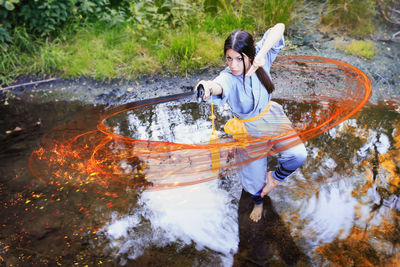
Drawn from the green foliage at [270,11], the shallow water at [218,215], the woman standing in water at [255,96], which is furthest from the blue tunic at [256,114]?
the green foliage at [270,11]

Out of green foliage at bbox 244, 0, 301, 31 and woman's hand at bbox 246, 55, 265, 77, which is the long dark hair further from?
green foliage at bbox 244, 0, 301, 31

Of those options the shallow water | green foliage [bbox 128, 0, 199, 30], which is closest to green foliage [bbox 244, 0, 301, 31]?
green foliage [bbox 128, 0, 199, 30]

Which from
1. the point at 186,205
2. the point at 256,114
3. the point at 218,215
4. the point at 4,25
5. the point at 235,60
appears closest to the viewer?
the point at 235,60

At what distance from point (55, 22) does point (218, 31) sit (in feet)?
9.49

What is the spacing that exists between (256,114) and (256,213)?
3.16ft

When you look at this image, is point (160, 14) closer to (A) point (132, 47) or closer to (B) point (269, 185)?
(A) point (132, 47)

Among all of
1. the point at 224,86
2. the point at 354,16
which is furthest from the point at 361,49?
the point at 224,86

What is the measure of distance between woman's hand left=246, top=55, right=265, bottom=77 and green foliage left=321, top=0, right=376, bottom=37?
4143 mm

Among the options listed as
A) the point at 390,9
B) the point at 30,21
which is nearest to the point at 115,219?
the point at 30,21

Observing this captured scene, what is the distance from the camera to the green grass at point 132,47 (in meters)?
5.04

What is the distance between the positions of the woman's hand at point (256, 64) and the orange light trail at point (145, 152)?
553mm

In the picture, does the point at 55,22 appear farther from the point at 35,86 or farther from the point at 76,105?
the point at 76,105

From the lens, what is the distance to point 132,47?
207 inches

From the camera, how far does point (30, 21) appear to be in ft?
17.5
